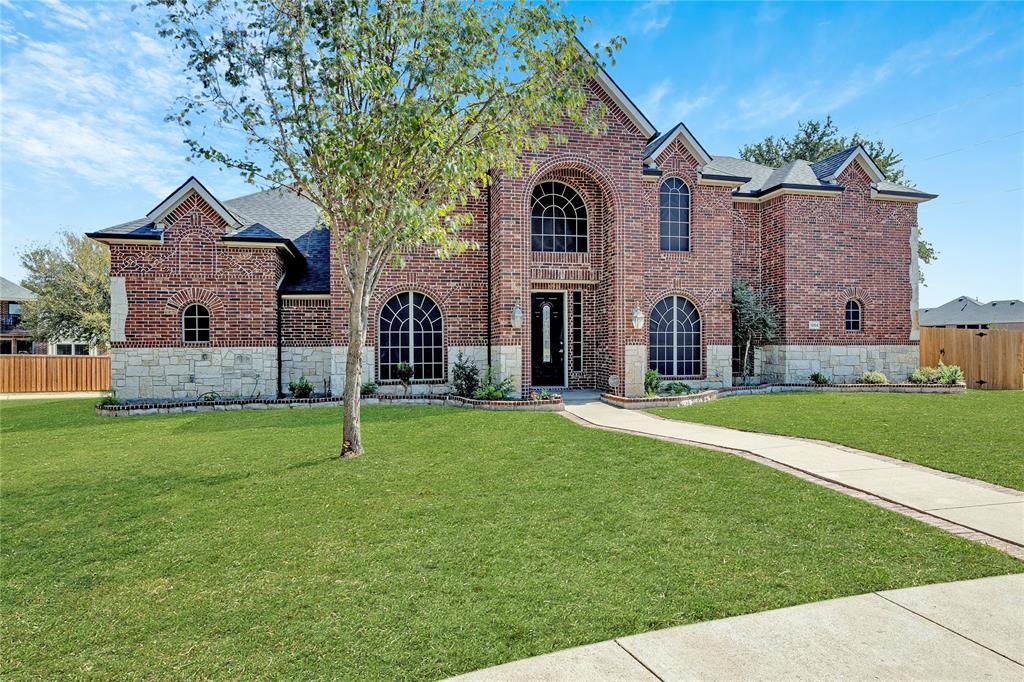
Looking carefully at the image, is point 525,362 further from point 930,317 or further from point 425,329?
point 930,317

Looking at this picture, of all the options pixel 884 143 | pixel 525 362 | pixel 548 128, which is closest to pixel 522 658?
pixel 525 362

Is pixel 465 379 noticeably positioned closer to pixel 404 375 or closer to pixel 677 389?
pixel 404 375

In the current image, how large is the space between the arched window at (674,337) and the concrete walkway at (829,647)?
12.9 m

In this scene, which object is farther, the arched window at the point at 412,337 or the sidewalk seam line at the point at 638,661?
the arched window at the point at 412,337

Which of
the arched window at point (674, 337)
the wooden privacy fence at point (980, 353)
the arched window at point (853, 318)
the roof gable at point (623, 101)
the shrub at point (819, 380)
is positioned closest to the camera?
the roof gable at point (623, 101)

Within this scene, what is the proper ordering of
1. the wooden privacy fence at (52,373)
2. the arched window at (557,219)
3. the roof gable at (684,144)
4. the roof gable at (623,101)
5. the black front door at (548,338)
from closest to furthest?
the roof gable at (623,101) → the arched window at (557,219) → the roof gable at (684,144) → the black front door at (548,338) → the wooden privacy fence at (52,373)

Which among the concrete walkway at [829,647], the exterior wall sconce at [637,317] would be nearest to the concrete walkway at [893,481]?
the concrete walkway at [829,647]

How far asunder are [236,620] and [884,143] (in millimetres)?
38115

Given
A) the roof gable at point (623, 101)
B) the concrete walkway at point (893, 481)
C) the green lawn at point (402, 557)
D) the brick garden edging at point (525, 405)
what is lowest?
the green lawn at point (402, 557)

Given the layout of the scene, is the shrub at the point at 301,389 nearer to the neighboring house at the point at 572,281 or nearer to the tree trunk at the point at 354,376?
the neighboring house at the point at 572,281

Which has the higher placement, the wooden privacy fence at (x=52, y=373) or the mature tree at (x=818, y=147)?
the mature tree at (x=818, y=147)

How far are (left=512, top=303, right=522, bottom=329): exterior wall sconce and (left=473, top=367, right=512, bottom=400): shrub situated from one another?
1.37 meters

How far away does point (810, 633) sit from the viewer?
2.95m

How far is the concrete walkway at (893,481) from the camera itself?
4.64 meters
